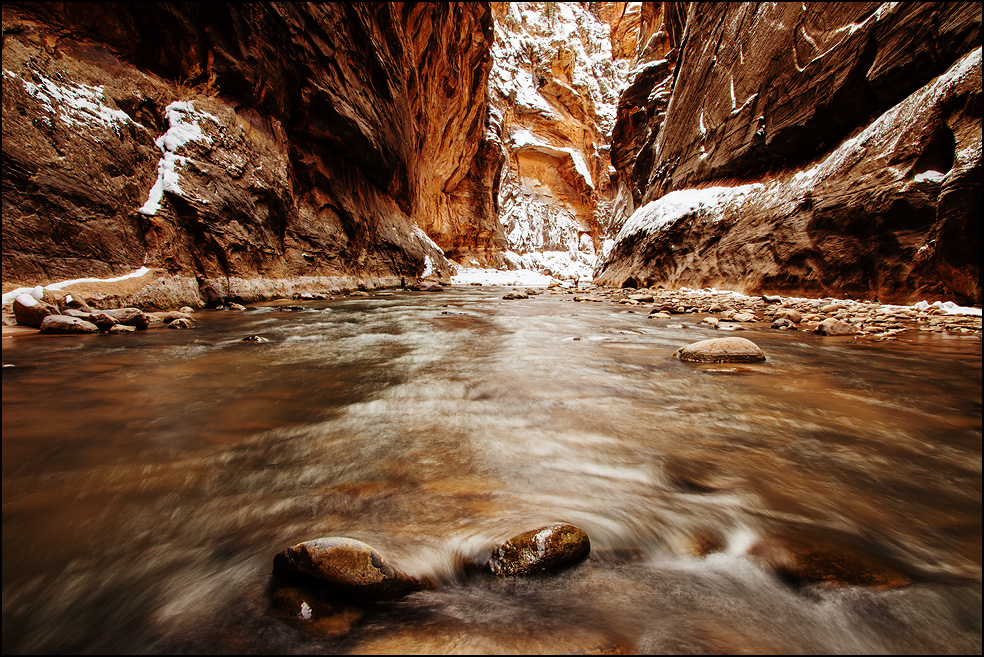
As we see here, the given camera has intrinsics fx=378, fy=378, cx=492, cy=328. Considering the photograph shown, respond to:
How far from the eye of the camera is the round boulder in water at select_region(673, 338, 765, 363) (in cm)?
321

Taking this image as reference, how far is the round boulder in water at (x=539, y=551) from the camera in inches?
39.4

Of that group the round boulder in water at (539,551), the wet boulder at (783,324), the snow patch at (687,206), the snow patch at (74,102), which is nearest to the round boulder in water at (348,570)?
the round boulder in water at (539,551)

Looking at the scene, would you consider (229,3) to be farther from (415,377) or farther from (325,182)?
(415,377)

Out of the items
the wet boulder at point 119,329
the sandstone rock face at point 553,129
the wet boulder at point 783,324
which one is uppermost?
the sandstone rock face at point 553,129

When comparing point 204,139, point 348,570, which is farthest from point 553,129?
point 348,570

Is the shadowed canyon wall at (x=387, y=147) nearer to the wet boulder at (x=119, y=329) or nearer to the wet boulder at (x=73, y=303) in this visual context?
the wet boulder at (x=73, y=303)

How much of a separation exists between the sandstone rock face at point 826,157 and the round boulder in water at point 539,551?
23.0 feet

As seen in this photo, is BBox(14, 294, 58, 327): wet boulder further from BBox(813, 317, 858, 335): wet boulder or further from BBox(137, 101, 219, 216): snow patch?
BBox(813, 317, 858, 335): wet boulder

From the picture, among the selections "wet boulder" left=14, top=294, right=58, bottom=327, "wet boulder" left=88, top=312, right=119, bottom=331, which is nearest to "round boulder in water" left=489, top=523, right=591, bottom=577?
"wet boulder" left=88, top=312, right=119, bottom=331

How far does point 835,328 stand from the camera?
4.27m

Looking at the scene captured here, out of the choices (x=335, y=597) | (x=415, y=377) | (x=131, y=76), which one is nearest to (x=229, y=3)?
(x=131, y=76)

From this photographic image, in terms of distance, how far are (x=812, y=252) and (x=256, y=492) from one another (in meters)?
9.21

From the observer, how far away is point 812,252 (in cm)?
712

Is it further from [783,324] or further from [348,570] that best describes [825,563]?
[783,324]
